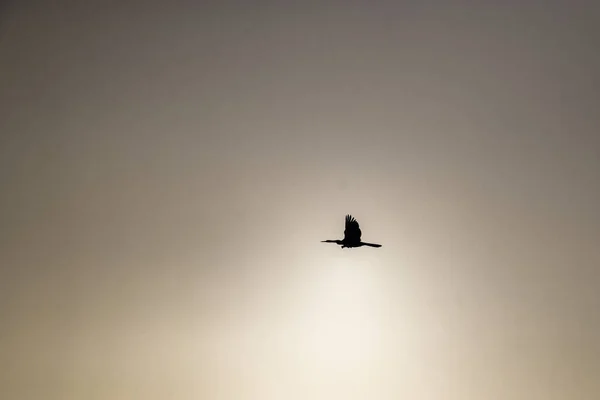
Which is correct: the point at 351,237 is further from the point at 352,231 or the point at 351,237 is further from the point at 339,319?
the point at 339,319

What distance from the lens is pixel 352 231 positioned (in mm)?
1716

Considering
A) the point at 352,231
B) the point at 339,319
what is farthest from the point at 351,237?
the point at 339,319

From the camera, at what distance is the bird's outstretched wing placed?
1.71 meters

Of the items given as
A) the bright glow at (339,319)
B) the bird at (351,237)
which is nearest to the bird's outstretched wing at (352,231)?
the bird at (351,237)

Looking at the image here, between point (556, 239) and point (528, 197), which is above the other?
point (528, 197)

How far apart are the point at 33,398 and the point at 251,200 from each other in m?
0.86

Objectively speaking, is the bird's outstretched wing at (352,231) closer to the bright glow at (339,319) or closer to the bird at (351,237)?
the bird at (351,237)

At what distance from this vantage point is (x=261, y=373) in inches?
67.6

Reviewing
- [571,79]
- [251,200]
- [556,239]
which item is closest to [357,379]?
[251,200]

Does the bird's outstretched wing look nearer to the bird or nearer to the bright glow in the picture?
the bird

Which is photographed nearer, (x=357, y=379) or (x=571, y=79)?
(x=357, y=379)

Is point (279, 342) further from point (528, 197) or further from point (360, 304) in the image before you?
point (528, 197)

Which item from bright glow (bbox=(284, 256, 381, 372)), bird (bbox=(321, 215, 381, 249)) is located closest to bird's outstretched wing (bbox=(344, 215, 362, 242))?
bird (bbox=(321, 215, 381, 249))

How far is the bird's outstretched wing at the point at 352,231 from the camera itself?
171cm
